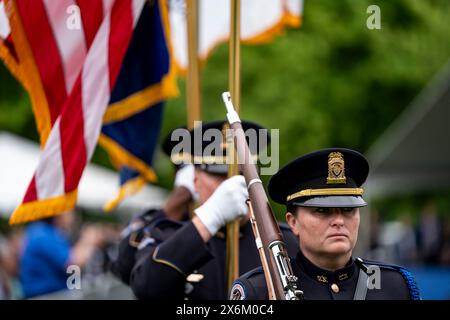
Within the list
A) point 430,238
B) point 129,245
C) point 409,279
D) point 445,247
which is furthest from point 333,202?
point 430,238

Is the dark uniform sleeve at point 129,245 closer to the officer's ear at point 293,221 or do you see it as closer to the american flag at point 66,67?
the american flag at point 66,67

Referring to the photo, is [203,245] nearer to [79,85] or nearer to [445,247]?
[79,85]

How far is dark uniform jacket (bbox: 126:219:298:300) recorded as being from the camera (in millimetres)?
4340

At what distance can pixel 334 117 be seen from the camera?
17.8 meters

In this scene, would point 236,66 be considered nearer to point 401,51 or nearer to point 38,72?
point 38,72

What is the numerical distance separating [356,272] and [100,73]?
7.67 feet

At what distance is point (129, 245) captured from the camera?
586 cm

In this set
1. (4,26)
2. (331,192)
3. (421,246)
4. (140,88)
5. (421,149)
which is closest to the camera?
(331,192)

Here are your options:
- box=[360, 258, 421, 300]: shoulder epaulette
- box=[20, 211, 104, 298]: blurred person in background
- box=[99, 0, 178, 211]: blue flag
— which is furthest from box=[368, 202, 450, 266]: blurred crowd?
box=[360, 258, 421, 300]: shoulder epaulette

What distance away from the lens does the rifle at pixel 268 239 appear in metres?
3.26

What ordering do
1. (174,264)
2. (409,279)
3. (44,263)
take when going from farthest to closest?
1. (44,263)
2. (174,264)
3. (409,279)

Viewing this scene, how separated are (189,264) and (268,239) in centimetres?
101

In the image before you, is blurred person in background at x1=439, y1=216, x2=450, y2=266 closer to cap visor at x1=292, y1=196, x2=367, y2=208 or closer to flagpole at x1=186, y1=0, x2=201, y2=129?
flagpole at x1=186, y1=0, x2=201, y2=129
